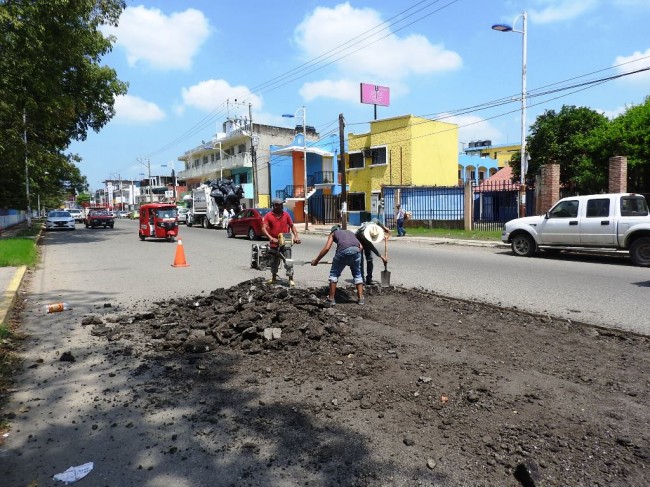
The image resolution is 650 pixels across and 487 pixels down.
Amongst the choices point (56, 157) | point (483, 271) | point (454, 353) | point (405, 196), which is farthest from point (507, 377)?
point (405, 196)

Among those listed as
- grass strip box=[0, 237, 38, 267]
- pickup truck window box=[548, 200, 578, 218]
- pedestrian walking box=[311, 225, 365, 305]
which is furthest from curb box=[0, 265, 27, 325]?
pickup truck window box=[548, 200, 578, 218]

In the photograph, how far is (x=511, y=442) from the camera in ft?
10.5

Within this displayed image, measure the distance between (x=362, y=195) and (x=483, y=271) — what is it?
25945mm

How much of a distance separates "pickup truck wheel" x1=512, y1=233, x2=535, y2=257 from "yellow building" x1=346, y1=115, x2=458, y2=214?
753 inches

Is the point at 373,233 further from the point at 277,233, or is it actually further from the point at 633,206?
the point at 633,206

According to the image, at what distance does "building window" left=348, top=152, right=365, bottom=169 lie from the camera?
36.4 m

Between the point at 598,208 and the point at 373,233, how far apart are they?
790cm

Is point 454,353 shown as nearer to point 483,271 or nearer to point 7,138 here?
point 483,271

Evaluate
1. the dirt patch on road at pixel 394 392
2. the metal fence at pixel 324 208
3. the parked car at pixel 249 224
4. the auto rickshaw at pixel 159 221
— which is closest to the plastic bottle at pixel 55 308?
the dirt patch on road at pixel 394 392

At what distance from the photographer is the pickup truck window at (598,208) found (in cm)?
1264

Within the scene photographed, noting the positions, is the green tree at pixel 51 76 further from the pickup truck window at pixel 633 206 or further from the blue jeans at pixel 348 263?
the pickup truck window at pixel 633 206

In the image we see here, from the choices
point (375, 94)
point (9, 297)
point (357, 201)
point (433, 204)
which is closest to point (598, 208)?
point (9, 297)

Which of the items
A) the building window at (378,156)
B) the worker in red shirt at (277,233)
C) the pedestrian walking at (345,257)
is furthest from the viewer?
the building window at (378,156)

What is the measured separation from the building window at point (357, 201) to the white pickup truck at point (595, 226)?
22845mm
